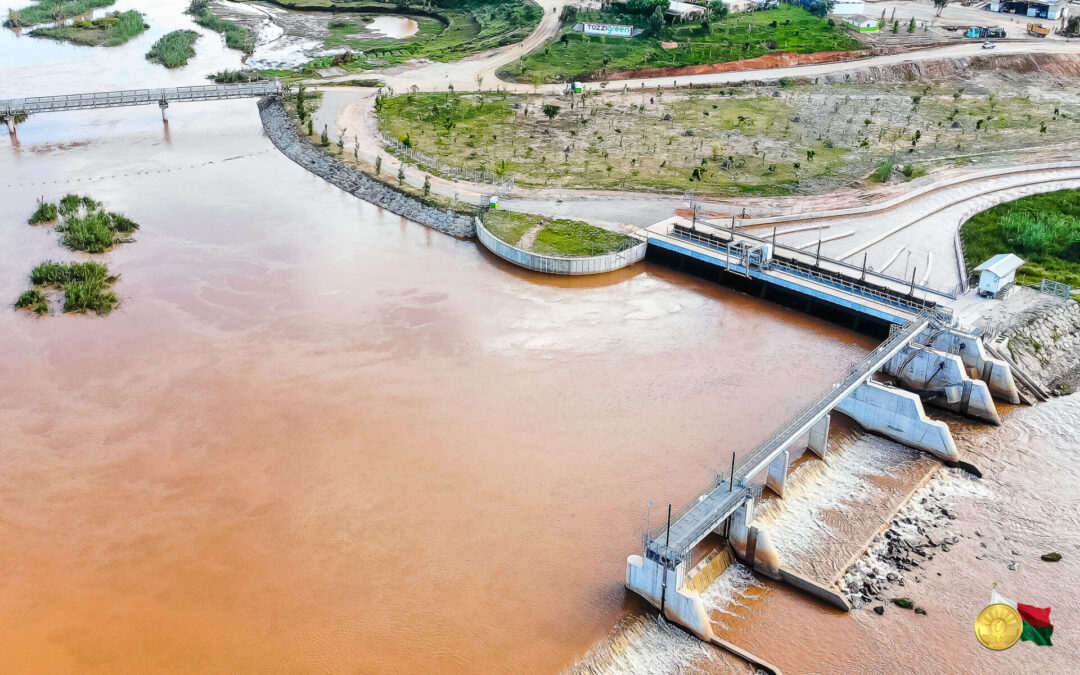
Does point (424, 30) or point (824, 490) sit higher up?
point (424, 30)

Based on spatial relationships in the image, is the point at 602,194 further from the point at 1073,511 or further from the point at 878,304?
the point at 1073,511

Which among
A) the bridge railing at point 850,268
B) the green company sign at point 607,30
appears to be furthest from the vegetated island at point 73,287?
the green company sign at point 607,30

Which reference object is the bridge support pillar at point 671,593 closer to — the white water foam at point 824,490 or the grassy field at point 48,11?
the white water foam at point 824,490

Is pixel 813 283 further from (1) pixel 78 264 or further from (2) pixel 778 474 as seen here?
(1) pixel 78 264

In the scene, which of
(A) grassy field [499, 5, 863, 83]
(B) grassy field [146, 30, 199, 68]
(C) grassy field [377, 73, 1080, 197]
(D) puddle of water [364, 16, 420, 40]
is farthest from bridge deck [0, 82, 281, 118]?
(D) puddle of water [364, 16, 420, 40]

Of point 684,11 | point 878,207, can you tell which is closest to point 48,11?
point 684,11

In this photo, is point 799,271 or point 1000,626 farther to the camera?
point 799,271

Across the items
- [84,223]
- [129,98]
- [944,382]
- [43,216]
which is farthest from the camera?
[129,98]
